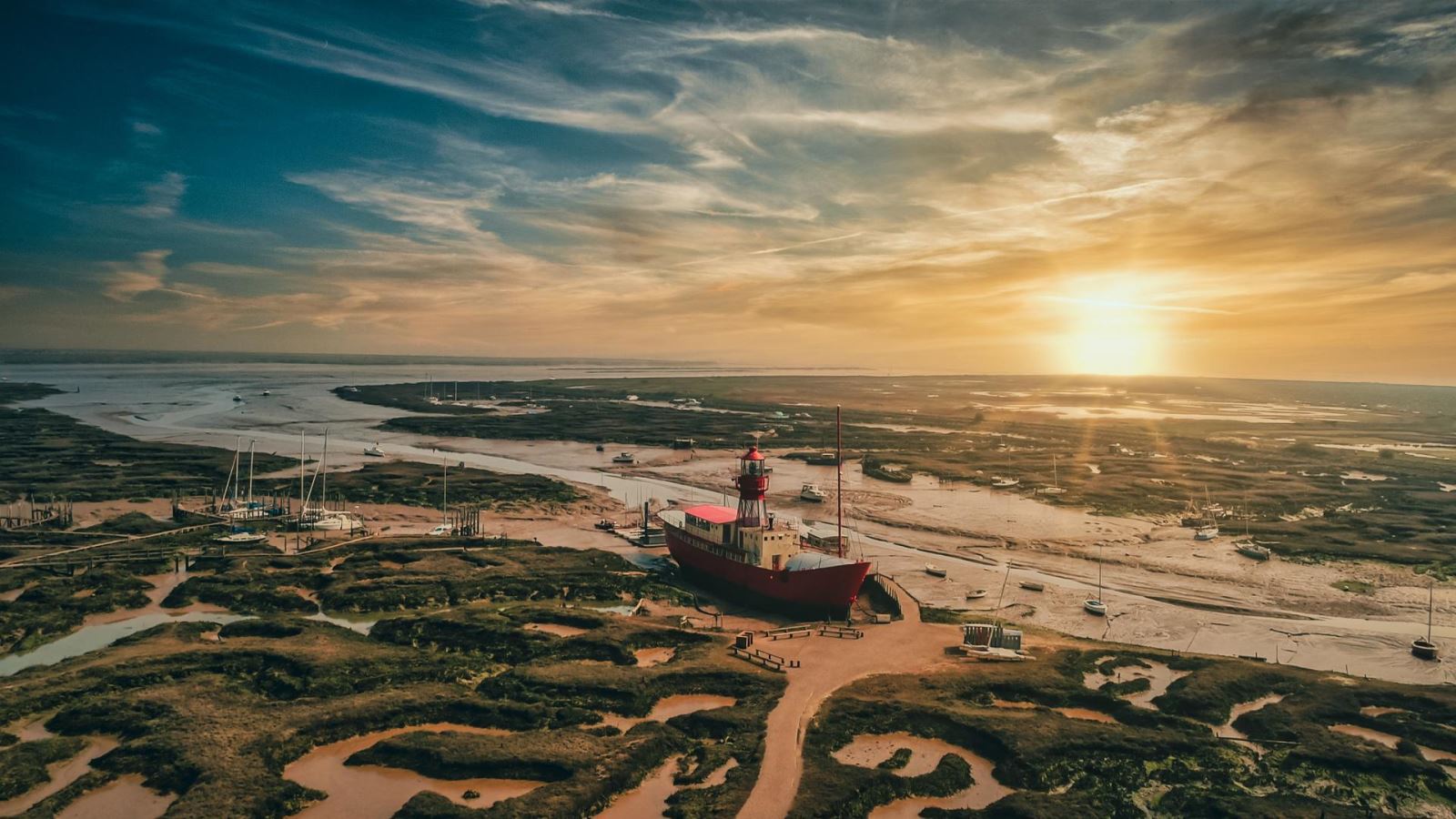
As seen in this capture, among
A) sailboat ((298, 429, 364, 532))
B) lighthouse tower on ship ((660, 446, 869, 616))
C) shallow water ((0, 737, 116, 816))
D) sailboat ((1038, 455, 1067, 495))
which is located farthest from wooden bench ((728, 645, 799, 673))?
sailboat ((1038, 455, 1067, 495))

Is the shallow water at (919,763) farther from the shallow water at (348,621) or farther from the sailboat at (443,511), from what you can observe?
the sailboat at (443,511)

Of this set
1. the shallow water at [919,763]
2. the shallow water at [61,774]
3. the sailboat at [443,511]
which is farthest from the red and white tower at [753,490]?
the shallow water at [61,774]

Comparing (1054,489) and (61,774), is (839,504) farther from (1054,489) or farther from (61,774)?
(1054,489)

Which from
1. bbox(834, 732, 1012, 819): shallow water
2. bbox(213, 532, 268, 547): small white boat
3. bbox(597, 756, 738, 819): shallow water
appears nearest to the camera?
bbox(597, 756, 738, 819): shallow water

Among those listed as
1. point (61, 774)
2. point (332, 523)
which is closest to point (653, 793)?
point (61, 774)

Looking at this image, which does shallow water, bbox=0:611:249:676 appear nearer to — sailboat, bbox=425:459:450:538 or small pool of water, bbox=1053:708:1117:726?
sailboat, bbox=425:459:450:538
